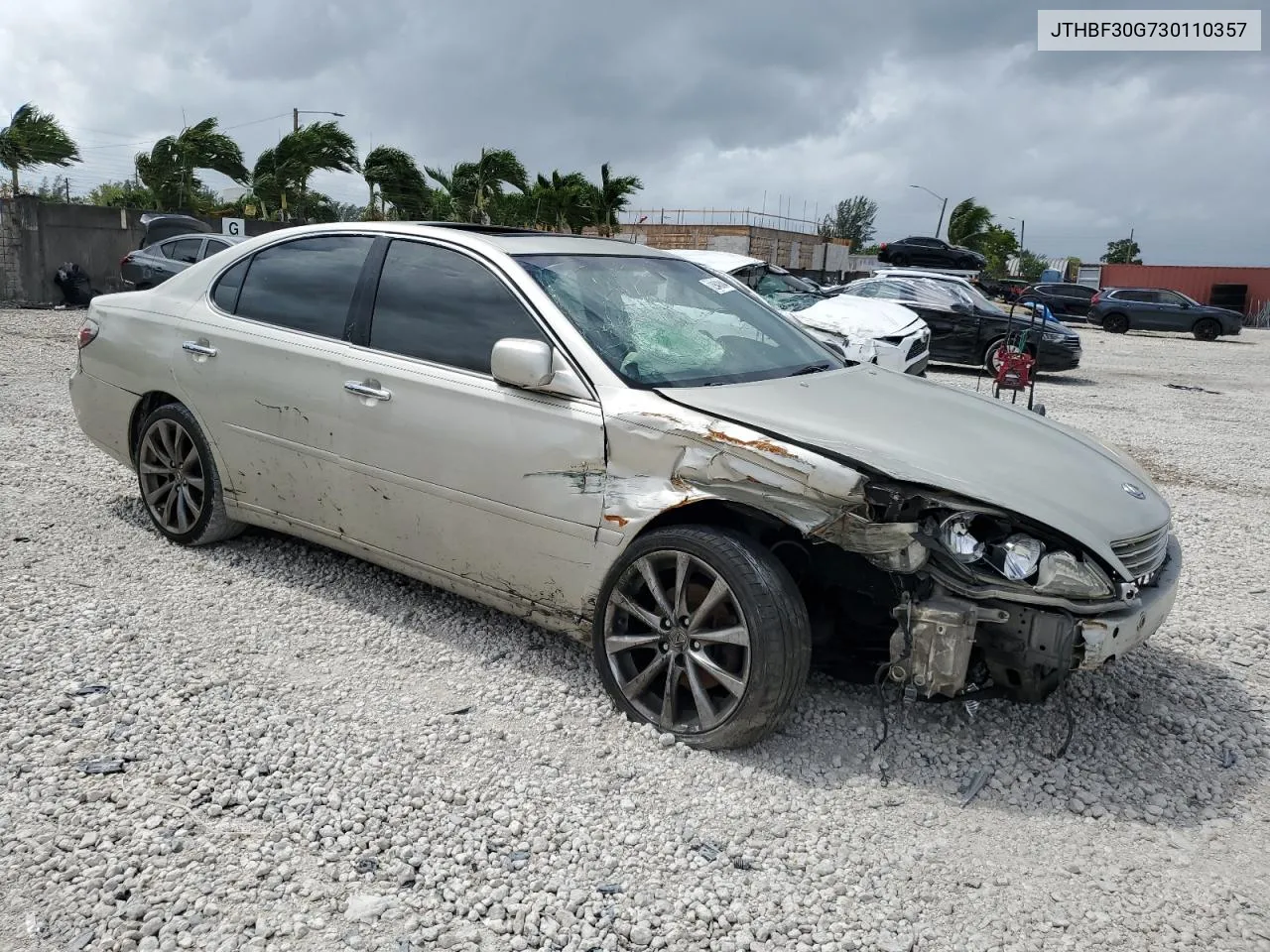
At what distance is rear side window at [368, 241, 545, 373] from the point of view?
12.3 feet

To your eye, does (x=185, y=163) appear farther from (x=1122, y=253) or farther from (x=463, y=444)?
(x=1122, y=253)

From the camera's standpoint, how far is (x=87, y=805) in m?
2.84

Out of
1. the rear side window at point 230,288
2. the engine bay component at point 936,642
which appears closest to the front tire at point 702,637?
the engine bay component at point 936,642

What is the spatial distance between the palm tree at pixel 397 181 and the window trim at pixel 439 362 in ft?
101

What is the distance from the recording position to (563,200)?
3962cm

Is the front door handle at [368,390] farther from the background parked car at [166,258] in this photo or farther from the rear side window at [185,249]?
the rear side window at [185,249]

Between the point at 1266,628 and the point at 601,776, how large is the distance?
135 inches

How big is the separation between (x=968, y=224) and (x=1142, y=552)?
61694 millimetres

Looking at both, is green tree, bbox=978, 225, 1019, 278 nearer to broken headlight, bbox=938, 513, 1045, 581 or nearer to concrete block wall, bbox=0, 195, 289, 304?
concrete block wall, bbox=0, 195, 289, 304

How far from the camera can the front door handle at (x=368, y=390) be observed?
391 cm

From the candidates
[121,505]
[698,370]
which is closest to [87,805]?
[698,370]

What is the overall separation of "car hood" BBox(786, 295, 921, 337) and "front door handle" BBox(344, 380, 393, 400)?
7720 mm

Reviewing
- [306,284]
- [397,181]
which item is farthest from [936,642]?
[397,181]

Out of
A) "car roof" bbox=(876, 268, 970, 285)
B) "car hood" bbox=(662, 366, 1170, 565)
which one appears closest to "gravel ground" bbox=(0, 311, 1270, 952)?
"car hood" bbox=(662, 366, 1170, 565)
